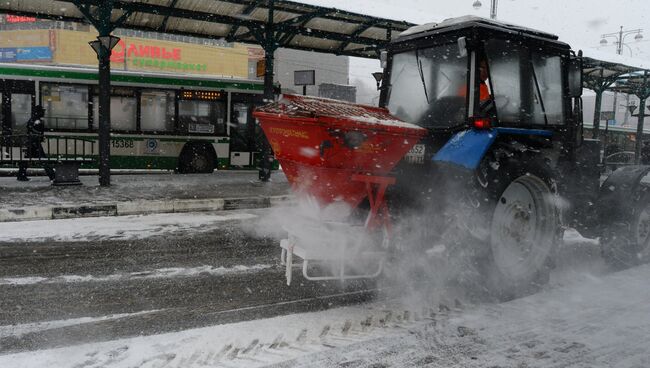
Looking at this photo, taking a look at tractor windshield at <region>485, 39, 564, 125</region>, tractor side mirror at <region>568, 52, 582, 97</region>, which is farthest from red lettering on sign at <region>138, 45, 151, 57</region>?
tractor side mirror at <region>568, 52, 582, 97</region>

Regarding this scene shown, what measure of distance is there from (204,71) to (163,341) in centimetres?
3903

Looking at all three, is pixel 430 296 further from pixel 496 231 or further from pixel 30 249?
pixel 30 249

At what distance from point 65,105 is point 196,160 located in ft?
13.5

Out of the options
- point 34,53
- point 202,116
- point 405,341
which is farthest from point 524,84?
point 34,53

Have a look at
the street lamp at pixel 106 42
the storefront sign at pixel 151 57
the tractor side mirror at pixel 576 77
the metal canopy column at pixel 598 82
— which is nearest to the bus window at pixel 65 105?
the street lamp at pixel 106 42

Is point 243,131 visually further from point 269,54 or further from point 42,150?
point 42,150

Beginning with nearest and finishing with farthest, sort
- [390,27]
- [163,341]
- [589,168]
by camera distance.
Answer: [163,341], [589,168], [390,27]

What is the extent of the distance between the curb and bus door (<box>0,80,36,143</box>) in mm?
7311

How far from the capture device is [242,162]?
55.8 feet

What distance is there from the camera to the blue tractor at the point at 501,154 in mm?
4566

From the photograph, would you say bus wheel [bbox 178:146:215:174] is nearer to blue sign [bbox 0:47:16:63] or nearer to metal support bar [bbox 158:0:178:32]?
metal support bar [bbox 158:0:178:32]

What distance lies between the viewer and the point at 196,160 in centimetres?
1608

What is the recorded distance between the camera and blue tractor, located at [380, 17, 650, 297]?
4.57 m

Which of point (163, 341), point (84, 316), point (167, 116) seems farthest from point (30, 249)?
point (167, 116)
